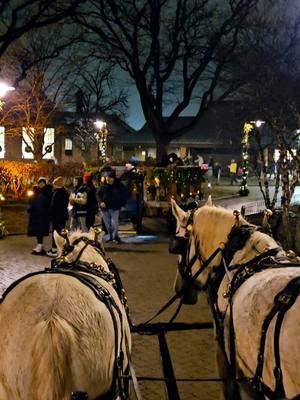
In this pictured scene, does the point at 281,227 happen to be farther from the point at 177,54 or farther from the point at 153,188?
the point at 177,54

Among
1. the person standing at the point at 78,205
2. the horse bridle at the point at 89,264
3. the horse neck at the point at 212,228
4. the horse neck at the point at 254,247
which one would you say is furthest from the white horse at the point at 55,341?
the person standing at the point at 78,205

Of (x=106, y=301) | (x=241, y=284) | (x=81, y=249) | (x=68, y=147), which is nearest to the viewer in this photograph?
(x=106, y=301)

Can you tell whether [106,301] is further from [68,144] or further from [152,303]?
[68,144]

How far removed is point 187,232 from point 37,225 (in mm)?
8261

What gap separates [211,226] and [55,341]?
101 inches

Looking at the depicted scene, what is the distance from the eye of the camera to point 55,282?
321 centimetres

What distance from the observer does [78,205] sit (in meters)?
13.6

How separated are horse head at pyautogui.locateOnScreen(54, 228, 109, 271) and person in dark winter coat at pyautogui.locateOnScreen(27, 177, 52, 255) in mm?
8558

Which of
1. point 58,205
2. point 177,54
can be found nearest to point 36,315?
point 58,205

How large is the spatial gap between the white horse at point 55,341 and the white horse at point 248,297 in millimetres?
887

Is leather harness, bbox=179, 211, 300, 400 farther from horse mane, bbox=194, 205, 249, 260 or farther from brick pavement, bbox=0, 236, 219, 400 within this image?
brick pavement, bbox=0, 236, 219, 400

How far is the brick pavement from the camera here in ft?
19.5

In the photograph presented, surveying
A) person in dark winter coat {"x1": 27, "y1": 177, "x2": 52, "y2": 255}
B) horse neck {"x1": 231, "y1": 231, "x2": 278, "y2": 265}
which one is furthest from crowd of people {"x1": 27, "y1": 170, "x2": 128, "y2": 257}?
horse neck {"x1": 231, "y1": 231, "x2": 278, "y2": 265}

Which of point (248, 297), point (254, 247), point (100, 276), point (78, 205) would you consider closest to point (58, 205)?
point (78, 205)
